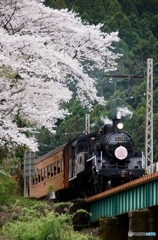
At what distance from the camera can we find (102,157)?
33.4 meters

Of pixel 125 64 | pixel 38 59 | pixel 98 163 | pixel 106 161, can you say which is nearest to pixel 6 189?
pixel 98 163

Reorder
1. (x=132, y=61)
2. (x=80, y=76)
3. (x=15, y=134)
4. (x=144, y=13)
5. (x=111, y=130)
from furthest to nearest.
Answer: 1. (x=144, y=13)
2. (x=132, y=61)
3. (x=111, y=130)
4. (x=80, y=76)
5. (x=15, y=134)

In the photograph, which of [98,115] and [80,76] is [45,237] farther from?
[98,115]

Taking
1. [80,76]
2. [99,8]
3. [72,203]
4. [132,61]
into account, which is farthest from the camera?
[99,8]

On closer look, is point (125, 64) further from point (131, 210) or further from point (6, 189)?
point (131, 210)

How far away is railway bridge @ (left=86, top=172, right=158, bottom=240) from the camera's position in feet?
85.7

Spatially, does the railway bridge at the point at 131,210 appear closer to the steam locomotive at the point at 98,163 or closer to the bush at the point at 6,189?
the steam locomotive at the point at 98,163

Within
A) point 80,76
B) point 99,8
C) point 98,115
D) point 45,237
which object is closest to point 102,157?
point 80,76

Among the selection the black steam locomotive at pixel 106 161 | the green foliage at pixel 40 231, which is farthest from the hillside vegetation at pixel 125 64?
the green foliage at pixel 40 231

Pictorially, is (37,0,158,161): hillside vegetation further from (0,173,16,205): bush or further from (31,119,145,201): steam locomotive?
(0,173,16,205): bush

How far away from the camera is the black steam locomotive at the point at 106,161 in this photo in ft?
107

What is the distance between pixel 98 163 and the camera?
32.9 metres

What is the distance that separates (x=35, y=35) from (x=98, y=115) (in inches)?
1558

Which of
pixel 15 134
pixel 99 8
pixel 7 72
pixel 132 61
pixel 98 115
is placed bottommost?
pixel 15 134
